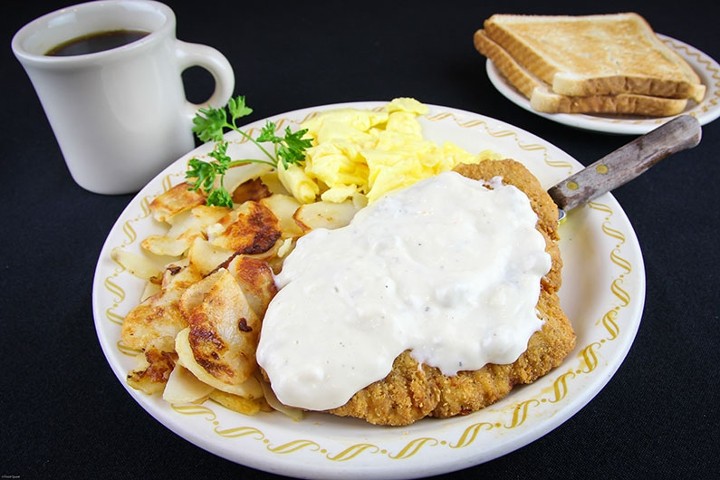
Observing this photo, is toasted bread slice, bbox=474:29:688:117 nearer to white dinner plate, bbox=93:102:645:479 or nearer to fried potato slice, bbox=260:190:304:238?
white dinner plate, bbox=93:102:645:479

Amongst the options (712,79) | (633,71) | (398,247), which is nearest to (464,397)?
(398,247)

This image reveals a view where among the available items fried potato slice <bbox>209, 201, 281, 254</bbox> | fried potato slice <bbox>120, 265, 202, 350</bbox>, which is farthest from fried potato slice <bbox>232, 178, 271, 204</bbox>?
fried potato slice <bbox>120, 265, 202, 350</bbox>

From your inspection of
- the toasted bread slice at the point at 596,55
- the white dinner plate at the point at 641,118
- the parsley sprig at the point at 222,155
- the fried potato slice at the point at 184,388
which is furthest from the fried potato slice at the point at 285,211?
the toasted bread slice at the point at 596,55

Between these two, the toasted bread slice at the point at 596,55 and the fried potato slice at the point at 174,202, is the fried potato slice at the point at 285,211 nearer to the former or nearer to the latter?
the fried potato slice at the point at 174,202

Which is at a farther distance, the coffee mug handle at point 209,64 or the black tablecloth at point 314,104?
the coffee mug handle at point 209,64

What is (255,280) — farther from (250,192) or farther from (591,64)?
(591,64)

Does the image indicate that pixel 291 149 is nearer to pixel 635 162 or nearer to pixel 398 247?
→ pixel 398 247

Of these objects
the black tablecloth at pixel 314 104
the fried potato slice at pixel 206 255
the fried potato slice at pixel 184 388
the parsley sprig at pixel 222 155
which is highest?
the parsley sprig at pixel 222 155
